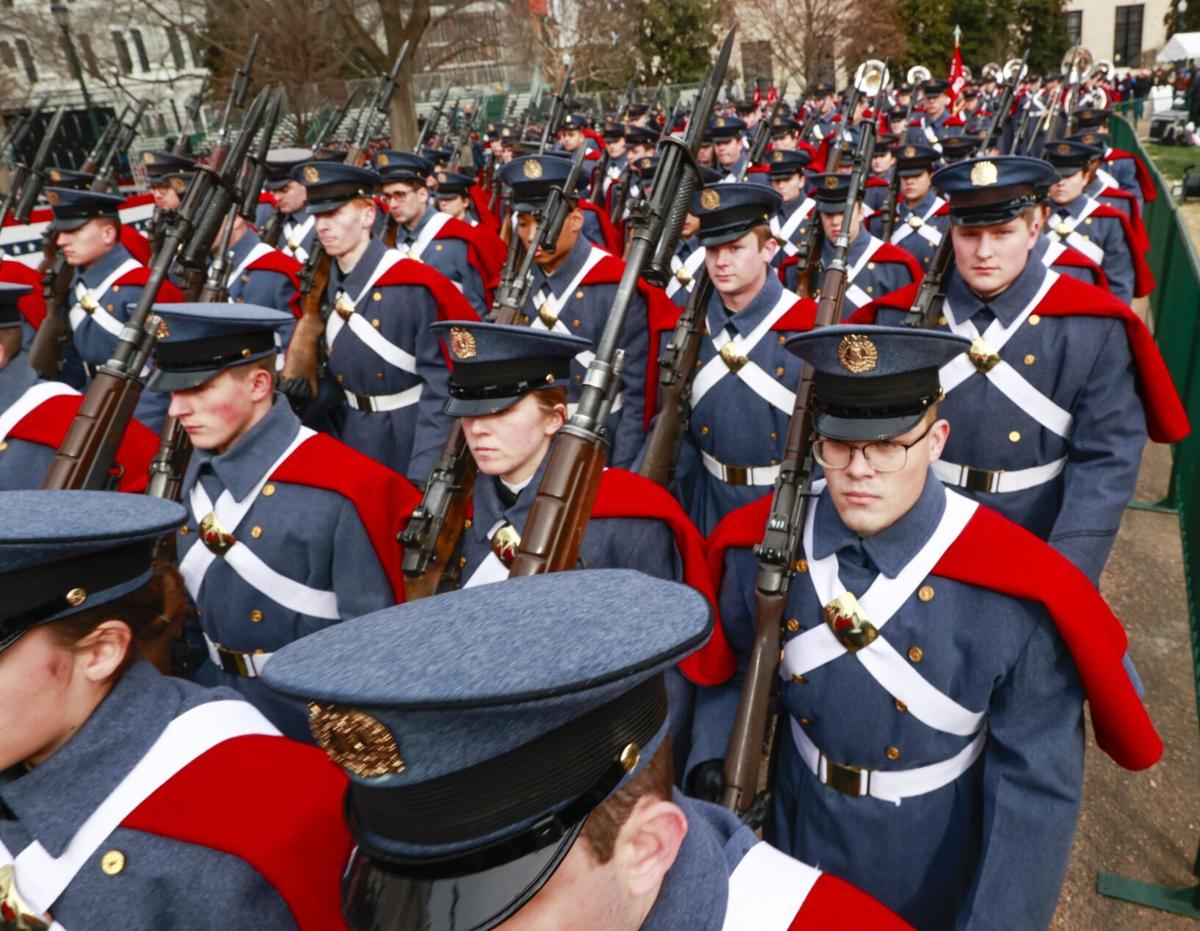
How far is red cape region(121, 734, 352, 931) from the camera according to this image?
184 cm

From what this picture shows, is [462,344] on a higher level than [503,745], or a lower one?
higher

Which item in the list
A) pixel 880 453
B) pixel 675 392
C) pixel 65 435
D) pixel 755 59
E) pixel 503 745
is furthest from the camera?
pixel 755 59

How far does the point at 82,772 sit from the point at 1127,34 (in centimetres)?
8593

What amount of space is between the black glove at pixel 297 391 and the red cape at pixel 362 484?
2.11 m

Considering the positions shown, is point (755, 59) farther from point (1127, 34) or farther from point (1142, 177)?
point (1127, 34)

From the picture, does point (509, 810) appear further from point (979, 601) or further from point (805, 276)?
point (805, 276)

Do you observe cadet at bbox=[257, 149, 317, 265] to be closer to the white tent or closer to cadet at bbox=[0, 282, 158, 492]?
cadet at bbox=[0, 282, 158, 492]

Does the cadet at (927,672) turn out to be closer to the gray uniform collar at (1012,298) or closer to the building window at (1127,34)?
the gray uniform collar at (1012,298)

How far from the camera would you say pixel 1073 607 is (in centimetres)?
222

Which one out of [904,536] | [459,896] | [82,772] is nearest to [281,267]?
[82,772]

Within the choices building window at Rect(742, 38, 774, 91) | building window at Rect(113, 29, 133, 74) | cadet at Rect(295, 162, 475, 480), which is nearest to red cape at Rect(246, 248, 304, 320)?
cadet at Rect(295, 162, 475, 480)

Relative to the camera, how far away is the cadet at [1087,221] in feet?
25.9

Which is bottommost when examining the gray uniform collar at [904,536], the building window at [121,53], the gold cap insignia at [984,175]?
the gray uniform collar at [904,536]

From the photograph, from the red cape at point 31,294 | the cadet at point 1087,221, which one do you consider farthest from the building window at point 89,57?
the cadet at point 1087,221
